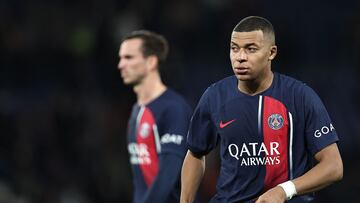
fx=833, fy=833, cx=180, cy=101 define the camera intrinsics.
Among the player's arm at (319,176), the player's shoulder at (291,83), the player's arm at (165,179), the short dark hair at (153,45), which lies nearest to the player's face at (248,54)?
the player's shoulder at (291,83)

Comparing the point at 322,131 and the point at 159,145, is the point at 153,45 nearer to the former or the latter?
the point at 159,145

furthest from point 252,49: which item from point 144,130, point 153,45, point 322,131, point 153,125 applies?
point 153,45

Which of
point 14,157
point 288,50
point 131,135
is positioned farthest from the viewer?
point 288,50

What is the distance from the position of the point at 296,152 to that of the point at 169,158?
207 centimetres

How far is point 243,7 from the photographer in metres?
12.6

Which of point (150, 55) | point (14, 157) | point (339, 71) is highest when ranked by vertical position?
point (150, 55)

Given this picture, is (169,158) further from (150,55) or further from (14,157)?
(14,157)

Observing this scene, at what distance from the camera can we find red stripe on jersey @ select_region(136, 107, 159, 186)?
717 cm

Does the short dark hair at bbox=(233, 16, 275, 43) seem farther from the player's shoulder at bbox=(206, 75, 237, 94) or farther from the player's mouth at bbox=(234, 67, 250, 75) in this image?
the player's shoulder at bbox=(206, 75, 237, 94)

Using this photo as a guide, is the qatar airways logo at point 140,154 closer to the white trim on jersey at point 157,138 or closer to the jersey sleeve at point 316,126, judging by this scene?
the white trim on jersey at point 157,138

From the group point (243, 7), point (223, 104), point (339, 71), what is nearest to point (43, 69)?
point (243, 7)

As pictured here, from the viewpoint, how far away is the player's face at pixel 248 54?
15.9 feet

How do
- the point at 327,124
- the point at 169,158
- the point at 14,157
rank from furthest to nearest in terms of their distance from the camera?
the point at 14,157 < the point at 169,158 < the point at 327,124

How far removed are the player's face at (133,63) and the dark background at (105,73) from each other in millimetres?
3532
